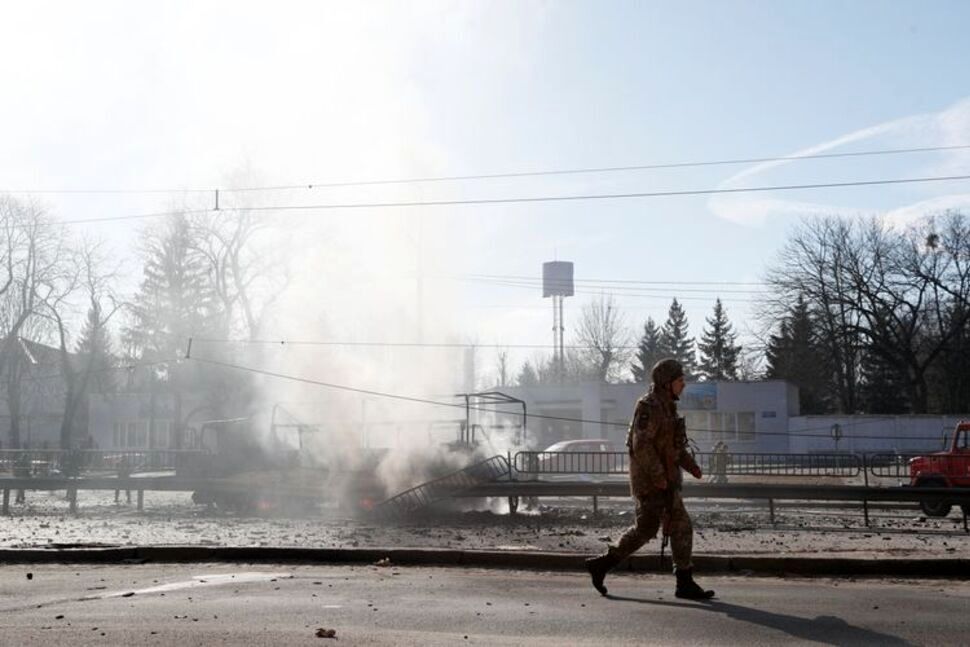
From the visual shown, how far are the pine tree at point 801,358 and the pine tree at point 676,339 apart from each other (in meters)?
19.0

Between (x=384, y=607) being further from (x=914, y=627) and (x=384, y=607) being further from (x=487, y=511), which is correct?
(x=487, y=511)

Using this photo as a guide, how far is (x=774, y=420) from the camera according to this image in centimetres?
5153

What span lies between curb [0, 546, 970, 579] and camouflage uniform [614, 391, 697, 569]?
2242mm

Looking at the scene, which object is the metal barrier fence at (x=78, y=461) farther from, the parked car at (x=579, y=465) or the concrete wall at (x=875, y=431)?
the concrete wall at (x=875, y=431)

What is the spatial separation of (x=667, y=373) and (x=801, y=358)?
63.5m

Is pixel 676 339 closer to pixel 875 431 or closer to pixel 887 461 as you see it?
pixel 875 431

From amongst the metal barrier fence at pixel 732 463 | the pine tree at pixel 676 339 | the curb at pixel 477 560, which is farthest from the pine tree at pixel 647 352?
the curb at pixel 477 560

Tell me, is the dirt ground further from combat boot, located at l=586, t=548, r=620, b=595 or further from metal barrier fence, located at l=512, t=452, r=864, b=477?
combat boot, located at l=586, t=548, r=620, b=595

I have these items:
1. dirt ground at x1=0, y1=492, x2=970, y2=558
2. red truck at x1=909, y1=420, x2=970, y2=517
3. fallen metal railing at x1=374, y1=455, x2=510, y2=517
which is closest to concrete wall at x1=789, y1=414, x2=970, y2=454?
red truck at x1=909, y1=420, x2=970, y2=517

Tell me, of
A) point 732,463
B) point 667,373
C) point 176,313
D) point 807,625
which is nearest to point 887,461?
point 732,463

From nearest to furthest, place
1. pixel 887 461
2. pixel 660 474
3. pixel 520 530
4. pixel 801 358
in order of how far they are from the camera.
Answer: pixel 660 474, pixel 520 530, pixel 887 461, pixel 801 358

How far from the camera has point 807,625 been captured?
7086 mm

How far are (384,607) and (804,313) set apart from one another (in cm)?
6110

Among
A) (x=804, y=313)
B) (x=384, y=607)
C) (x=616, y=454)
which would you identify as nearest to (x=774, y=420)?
(x=804, y=313)
